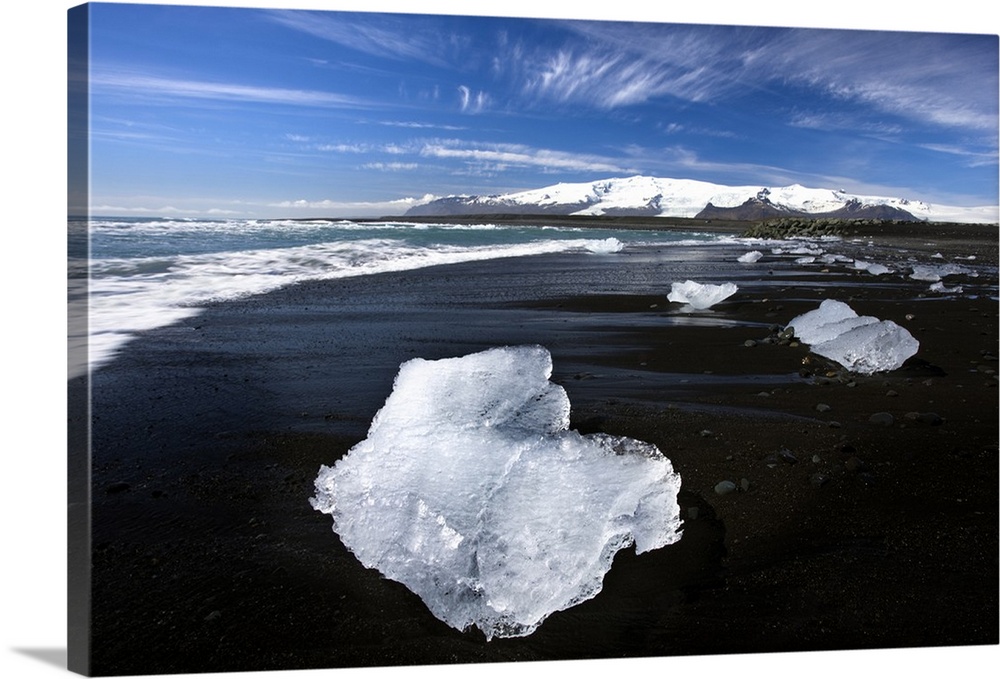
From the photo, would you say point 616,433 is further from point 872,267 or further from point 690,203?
point 872,267

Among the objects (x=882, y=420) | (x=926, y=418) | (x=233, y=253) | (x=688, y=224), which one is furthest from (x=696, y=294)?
(x=233, y=253)

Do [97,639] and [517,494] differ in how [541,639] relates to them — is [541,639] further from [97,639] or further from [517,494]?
[97,639]

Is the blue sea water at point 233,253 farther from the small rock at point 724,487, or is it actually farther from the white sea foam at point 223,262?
the small rock at point 724,487

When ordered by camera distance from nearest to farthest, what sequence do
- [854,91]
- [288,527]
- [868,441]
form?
1. [288,527]
2. [868,441]
3. [854,91]

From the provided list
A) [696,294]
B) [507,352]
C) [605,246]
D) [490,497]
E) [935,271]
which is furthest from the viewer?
[605,246]

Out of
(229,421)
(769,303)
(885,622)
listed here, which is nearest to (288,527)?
(229,421)

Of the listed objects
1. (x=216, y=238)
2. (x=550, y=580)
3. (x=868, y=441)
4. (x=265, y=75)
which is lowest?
(x=550, y=580)

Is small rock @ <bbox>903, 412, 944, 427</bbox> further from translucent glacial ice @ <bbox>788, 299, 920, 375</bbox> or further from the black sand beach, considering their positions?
translucent glacial ice @ <bbox>788, 299, 920, 375</bbox>
